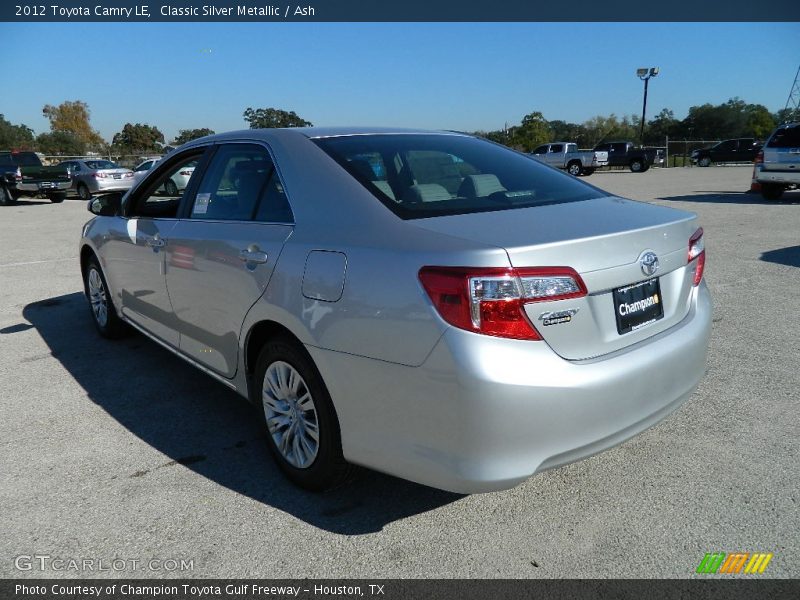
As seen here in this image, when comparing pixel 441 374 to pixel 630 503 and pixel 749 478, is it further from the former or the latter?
pixel 749 478

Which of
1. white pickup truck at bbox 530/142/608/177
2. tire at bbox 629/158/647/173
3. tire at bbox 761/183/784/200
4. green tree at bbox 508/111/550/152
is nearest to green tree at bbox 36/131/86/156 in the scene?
green tree at bbox 508/111/550/152

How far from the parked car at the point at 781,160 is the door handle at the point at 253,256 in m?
15.1

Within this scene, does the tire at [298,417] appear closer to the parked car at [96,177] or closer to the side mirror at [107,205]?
the side mirror at [107,205]

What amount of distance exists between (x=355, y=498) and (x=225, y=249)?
4.69 ft

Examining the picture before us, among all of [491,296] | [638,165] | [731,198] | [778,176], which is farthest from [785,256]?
→ [638,165]

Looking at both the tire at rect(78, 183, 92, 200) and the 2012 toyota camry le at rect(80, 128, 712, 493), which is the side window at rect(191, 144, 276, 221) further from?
the tire at rect(78, 183, 92, 200)

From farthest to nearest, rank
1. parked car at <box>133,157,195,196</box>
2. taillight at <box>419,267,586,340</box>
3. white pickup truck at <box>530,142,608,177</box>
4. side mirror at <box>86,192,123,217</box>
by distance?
white pickup truck at <box>530,142,608,177</box> < side mirror at <box>86,192,123,217</box> < parked car at <box>133,157,195,196</box> < taillight at <box>419,267,586,340</box>

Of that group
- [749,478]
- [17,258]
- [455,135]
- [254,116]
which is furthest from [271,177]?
[254,116]

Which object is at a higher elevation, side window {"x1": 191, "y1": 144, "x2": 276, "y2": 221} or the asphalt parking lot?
side window {"x1": 191, "y1": 144, "x2": 276, "y2": 221}

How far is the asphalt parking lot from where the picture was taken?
2.52 metres

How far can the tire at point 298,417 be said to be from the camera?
2740 millimetres

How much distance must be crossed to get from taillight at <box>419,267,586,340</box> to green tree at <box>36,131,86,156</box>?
2914 inches

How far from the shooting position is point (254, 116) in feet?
127

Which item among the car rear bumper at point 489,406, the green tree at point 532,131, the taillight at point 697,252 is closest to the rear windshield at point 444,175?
the taillight at point 697,252
